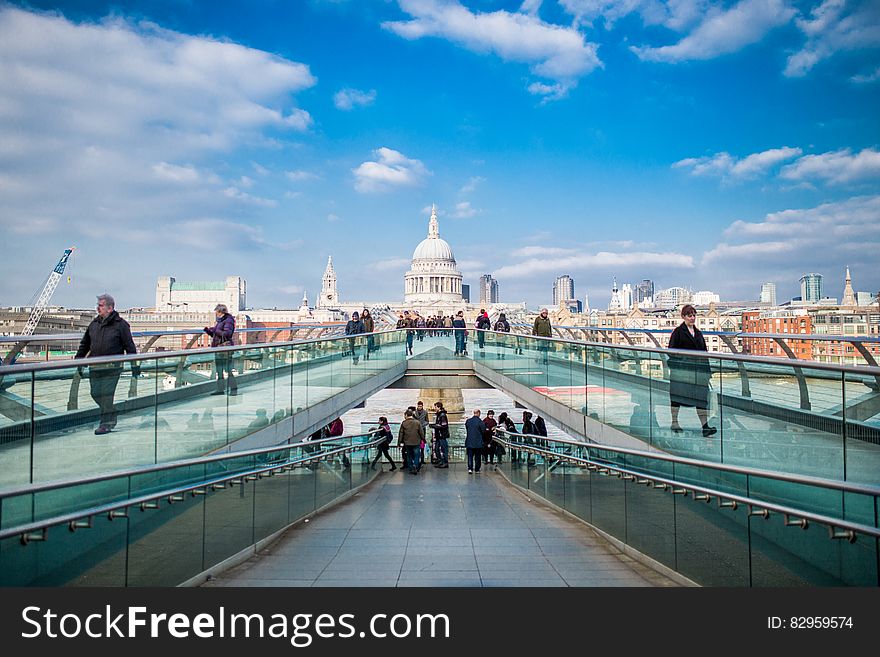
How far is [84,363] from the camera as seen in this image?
17.8 ft

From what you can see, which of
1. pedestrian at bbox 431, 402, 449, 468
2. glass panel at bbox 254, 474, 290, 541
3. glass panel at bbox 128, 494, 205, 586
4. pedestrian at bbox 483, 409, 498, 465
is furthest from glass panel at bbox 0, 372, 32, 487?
pedestrian at bbox 483, 409, 498, 465

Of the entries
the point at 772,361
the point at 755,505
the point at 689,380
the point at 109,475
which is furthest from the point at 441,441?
the point at 109,475

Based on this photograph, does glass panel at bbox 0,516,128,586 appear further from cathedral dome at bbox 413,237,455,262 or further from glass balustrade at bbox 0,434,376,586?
cathedral dome at bbox 413,237,455,262

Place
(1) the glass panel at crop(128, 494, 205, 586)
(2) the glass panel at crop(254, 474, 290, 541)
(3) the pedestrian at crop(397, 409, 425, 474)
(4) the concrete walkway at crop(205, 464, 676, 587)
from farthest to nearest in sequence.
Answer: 1. (3) the pedestrian at crop(397, 409, 425, 474)
2. (2) the glass panel at crop(254, 474, 290, 541)
3. (4) the concrete walkway at crop(205, 464, 676, 587)
4. (1) the glass panel at crop(128, 494, 205, 586)

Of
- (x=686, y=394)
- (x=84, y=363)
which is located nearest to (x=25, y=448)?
(x=84, y=363)

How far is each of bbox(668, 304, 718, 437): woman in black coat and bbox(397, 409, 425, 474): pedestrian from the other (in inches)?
297

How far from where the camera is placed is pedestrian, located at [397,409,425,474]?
14.9m

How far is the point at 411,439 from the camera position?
14992 mm

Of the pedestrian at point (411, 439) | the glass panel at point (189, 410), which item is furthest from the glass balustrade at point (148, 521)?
the pedestrian at point (411, 439)

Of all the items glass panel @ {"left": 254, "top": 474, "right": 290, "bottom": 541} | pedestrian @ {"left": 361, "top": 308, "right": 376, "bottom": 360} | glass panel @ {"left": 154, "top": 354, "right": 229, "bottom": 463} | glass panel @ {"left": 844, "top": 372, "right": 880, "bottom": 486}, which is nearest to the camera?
glass panel @ {"left": 844, "top": 372, "right": 880, "bottom": 486}

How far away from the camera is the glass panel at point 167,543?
4.84m

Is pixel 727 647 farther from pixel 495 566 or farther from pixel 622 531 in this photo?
pixel 622 531

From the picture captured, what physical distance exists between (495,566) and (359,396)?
36.0 feet

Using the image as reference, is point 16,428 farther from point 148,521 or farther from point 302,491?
point 302,491
